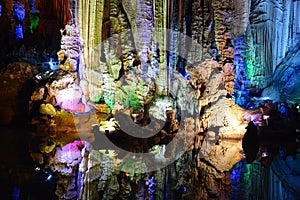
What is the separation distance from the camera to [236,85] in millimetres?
10750

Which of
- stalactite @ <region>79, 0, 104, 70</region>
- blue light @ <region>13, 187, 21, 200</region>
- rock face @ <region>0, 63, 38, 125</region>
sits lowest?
blue light @ <region>13, 187, 21, 200</region>

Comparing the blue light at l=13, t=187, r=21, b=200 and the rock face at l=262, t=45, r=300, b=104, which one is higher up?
the rock face at l=262, t=45, r=300, b=104

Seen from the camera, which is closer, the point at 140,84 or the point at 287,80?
the point at 140,84

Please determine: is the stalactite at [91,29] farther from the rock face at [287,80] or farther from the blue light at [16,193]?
the blue light at [16,193]

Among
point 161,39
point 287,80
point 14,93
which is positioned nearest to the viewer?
point 161,39

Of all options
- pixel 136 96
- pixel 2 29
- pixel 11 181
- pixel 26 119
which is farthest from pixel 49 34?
pixel 11 181

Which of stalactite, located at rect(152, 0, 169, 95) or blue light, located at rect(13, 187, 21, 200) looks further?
stalactite, located at rect(152, 0, 169, 95)

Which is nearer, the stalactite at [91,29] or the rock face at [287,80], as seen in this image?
the stalactite at [91,29]

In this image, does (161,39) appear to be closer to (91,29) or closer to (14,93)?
(91,29)

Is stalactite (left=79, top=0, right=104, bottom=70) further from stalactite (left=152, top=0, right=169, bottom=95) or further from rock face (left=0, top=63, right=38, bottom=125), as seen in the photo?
rock face (left=0, top=63, right=38, bottom=125)

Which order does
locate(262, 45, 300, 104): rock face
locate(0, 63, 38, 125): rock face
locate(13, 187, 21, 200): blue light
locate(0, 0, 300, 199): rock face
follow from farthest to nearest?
1. locate(262, 45, 300, 104): rock face
2. locate(0, 63, 38, 125): rock face
3. locate(0, 0, 300, 199): rock face
4. locate(13, 187, 21, 200): blue light

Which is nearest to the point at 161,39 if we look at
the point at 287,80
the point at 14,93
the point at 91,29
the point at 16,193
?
the point at 91,29

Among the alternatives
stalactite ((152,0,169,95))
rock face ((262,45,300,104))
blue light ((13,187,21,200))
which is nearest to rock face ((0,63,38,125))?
stalactite ((152,0,169,95))

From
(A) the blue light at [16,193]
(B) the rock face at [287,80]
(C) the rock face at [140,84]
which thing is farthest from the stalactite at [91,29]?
(A) the blue light at [16,193]
